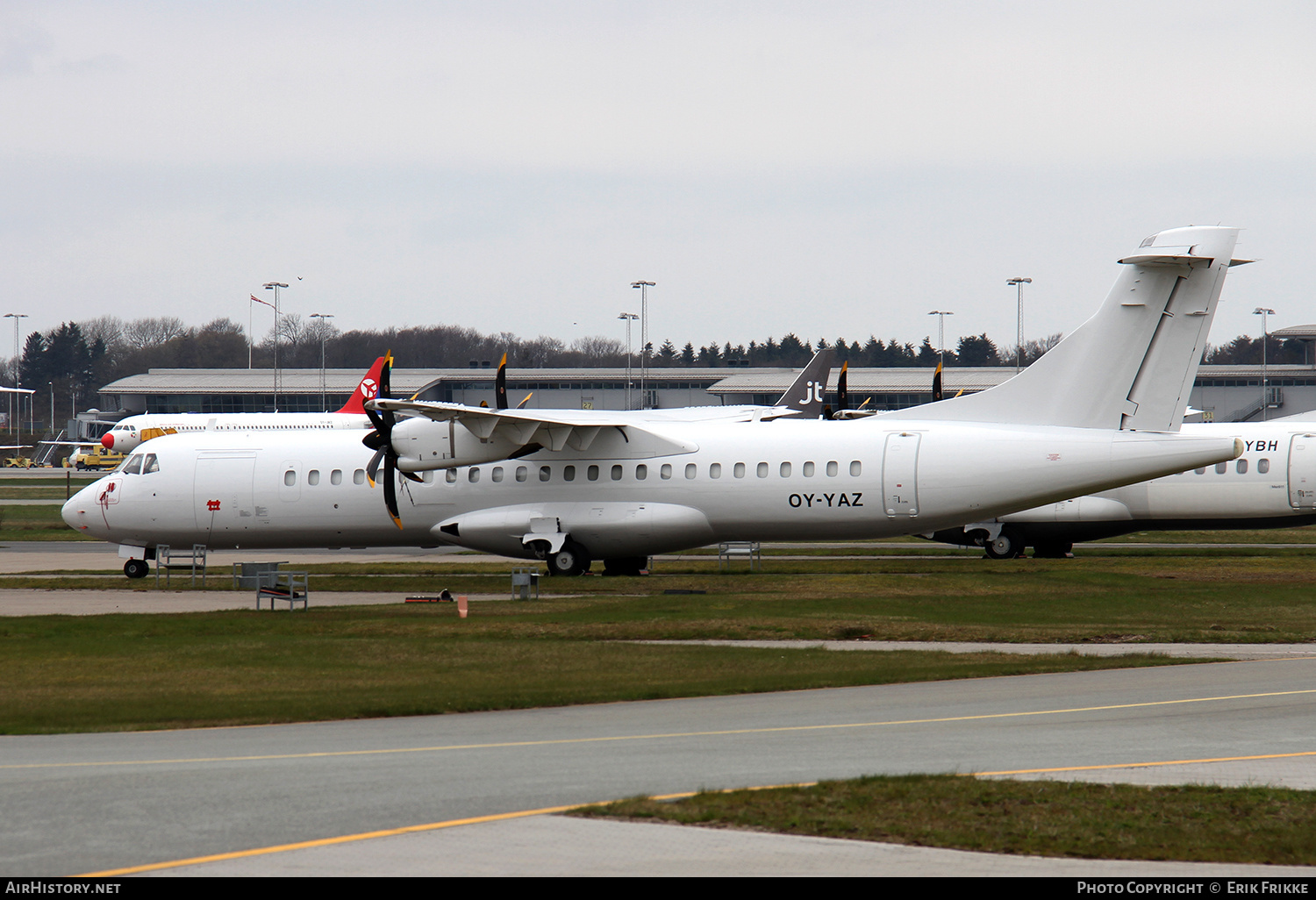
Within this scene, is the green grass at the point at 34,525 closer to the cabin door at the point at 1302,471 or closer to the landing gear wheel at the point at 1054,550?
the landing gear wheel at the point at 1054,550

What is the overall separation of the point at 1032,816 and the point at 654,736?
416 cm

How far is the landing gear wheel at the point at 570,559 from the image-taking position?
100 feet

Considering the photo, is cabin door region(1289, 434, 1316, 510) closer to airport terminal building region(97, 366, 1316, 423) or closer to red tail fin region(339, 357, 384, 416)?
red tail fin region(339, 357, 384, 416)

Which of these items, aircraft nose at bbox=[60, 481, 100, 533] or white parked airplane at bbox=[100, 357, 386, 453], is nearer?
aircraft nose at bbox=[60, 481, 100, 533]

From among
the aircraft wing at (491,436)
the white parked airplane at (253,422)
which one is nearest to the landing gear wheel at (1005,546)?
the aircraft wing at (491,436)

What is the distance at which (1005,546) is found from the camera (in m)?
35.0

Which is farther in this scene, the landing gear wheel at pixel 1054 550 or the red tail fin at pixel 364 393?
the red tail fin at pixel 364 393

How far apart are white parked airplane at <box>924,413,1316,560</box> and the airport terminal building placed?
73567 millimetres

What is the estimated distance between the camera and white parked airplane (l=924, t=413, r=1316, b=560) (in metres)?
32.3

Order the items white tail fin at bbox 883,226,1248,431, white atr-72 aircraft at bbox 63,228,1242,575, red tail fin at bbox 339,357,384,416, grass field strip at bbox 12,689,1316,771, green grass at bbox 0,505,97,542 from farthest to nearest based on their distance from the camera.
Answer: red tail fin at bbox 339,357,384,416 → green grass at bbox 0,505,97,542 → white atr-72 aircraft at bbox 63,228,1242,575 → white tail fin at bbox 883,226,1248,431 → grass field strip at bbox 12,689,1316,771

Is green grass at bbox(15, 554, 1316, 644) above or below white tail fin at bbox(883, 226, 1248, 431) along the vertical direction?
below

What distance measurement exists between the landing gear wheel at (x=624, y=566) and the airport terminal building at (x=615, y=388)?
75.9 metres

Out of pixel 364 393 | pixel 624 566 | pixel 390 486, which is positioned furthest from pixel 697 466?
pixel 364 393

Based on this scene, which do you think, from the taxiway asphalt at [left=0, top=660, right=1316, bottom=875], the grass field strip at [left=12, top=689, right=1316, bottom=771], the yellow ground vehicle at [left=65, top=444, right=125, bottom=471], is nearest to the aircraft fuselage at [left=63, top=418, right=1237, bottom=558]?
the taxiway asphalt at [left=0, top=660, right=1316, bottom=875]
